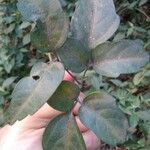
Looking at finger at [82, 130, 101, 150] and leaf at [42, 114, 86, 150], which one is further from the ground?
leaf at [42, 114, 86, 150]

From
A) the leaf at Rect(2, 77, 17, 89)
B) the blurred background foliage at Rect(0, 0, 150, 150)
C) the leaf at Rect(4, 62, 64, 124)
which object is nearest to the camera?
the leaf at Rect(4, 62, 64, 124)

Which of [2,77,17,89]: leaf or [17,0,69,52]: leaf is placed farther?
[2,77,17,89]: leaf

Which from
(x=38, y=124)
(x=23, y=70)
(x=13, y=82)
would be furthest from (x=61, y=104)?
(x=23, y=70)

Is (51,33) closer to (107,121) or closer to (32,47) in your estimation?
(107,121)

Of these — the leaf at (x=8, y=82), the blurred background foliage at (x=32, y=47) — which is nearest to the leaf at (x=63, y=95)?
the blurred background foliage at (x=32, y=47)

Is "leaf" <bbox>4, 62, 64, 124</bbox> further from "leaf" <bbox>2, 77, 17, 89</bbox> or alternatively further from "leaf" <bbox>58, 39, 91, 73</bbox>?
"leaf" <bbox>2, 77, 17, 89</bbox>

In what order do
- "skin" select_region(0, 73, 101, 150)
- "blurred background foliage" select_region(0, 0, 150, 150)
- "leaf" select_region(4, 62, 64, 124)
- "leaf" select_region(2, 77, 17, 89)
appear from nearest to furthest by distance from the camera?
"leaf" select_region(4, 62, 64, 124) < "skin" select_region(0, 73, 101, 150) < "blurred background foliage" select_region(0, 0, 150, 150) < "leaf" select_region(2, 77, 17, 89)

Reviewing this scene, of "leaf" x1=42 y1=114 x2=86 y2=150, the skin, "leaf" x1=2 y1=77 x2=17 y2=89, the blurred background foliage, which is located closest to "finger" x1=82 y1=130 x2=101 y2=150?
the skin

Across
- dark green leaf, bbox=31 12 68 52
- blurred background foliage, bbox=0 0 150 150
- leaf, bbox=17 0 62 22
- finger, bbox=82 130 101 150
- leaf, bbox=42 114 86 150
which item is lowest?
blurred background foliage, bbox=0 0 150 150
